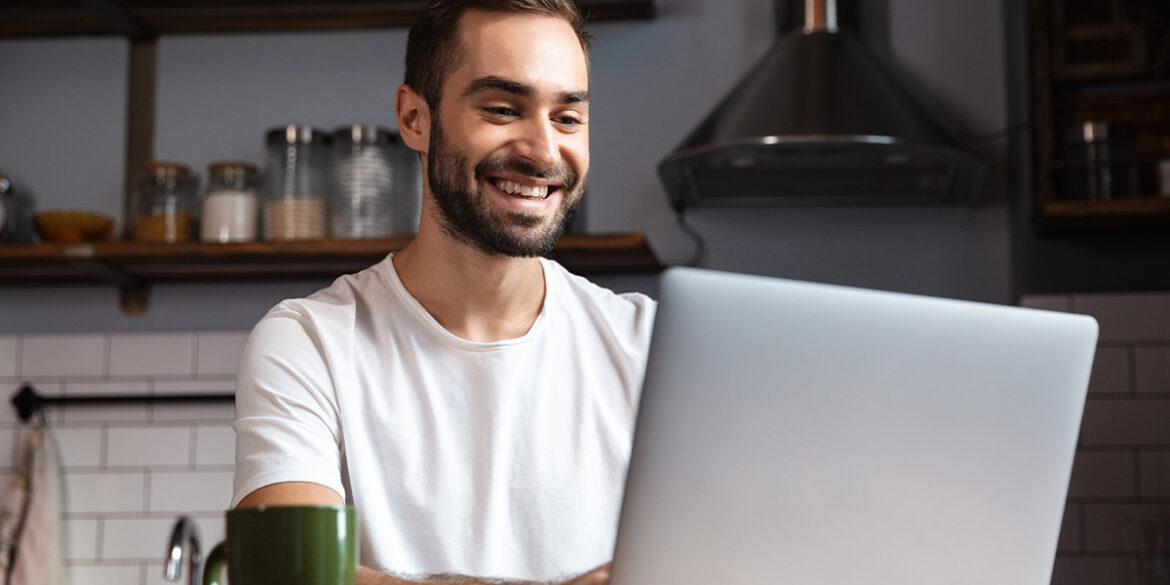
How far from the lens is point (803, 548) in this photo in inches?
31.3

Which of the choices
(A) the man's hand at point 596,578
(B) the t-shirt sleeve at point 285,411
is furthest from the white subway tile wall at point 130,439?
(A) the man's hand at point 596,578

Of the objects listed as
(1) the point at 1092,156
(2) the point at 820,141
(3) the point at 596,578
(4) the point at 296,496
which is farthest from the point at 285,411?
(1) the point at 1092,156

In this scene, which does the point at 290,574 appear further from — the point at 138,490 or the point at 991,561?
the point at 138,490

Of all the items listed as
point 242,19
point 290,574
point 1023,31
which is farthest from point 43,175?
point 290,574

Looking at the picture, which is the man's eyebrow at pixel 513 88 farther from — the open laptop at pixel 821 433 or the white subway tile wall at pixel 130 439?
the white subway tile wall at pixel 130 439

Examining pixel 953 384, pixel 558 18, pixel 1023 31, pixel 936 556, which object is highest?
pixel 1023 31

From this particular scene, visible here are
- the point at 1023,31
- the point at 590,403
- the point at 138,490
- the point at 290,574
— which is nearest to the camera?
the point at 290,574

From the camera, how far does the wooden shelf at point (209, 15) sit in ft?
8.80

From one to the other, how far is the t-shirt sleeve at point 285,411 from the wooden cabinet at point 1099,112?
5.14 ft

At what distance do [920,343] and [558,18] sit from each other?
0.75 metres

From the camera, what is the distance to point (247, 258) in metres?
2.52

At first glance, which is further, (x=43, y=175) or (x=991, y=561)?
(x=43, y=175)

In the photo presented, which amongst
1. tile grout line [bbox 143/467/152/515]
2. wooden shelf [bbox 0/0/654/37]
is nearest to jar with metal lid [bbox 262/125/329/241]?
wooden shelf [bbox 0/0/654/37]

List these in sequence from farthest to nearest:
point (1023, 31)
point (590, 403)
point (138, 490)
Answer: point (138, 490)
point (1023, 31)
point (590, 403)
